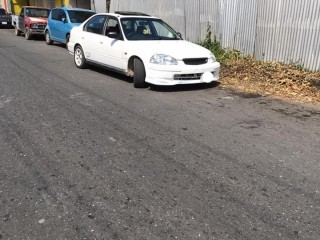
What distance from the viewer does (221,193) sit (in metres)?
3.49

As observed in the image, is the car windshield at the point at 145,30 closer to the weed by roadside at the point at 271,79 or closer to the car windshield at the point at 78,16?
the weed by roadside at the point at 271,79

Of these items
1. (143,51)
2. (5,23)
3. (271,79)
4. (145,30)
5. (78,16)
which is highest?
(145,30)

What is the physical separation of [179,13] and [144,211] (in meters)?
11.7

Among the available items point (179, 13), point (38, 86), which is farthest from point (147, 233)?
point (179, 13)

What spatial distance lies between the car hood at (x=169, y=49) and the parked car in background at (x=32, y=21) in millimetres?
11843

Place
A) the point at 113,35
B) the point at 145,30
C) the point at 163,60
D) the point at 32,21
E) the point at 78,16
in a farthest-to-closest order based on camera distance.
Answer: the point at 32,21 < the point at 78,16 < the point at 145,30 < the point at 113,35 < the point at 163,60

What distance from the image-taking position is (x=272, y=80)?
841 centimetres

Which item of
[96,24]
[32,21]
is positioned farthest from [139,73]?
[32,21]

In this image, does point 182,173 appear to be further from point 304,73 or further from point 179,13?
point 179,13

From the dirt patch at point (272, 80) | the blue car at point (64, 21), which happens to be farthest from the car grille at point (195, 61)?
the blue car at point (64, 21)

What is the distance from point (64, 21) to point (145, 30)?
7.09m

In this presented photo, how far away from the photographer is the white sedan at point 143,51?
24.2 feet

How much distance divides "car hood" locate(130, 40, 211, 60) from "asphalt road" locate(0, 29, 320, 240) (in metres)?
1.00

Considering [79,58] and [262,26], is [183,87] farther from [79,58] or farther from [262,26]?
[79,58]
